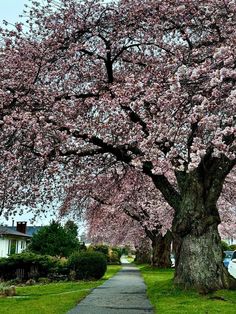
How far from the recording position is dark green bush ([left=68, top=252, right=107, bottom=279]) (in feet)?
78.1

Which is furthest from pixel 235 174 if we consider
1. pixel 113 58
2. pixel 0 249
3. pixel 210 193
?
pixel 0 249

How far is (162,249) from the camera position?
124 feet

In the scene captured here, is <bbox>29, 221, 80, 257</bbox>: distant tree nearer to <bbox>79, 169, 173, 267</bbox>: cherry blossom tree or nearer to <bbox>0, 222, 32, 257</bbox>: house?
<bbox>79, 169, 173, 267</bbox>: cherry blossom tree

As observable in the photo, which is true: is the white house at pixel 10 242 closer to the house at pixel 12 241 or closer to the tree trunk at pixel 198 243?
the house at pixel 12 241

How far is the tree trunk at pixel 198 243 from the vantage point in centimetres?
1380

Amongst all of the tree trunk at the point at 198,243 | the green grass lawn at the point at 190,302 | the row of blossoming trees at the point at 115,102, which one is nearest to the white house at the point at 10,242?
the row of blossoming trees at the point at 115,102

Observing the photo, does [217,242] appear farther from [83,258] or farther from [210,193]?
[83,258]

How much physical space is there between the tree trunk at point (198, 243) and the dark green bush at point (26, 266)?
12810 mm

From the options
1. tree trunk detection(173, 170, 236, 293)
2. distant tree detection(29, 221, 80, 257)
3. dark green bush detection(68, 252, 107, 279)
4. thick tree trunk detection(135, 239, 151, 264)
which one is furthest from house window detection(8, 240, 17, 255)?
tree trunk detection(173, 170, 236, 293)

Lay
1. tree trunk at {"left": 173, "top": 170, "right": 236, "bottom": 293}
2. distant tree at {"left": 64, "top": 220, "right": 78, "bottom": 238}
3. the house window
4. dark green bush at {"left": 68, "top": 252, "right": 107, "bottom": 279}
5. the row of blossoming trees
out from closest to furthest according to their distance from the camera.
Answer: the row of blossoming trees
tree trunk at {"left": 173, "top": 170, "right": 236, "bottom": 293}
dark green bush at {"left": 68, "top": 252, "right": 107, "bottom": 279}
distant tree at {"left": 64, "top": 220, "right": 78, "bottom": 238}
the house window

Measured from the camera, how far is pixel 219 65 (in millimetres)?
8742

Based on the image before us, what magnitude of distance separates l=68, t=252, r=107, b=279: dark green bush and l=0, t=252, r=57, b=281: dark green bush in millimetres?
2140

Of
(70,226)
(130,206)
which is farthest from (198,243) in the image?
(70,226)

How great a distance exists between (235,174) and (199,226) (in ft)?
28.2
